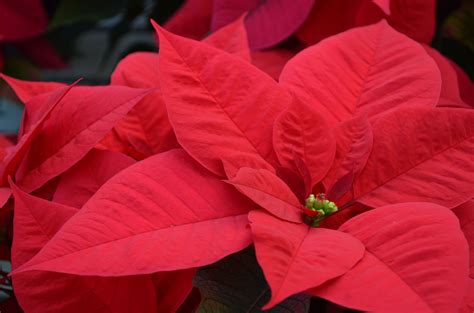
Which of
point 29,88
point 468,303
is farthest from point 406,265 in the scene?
point 29,88

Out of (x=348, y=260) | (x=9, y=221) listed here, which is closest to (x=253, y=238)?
(x=348, y=260)

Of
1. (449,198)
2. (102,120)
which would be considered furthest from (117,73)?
(449,198)

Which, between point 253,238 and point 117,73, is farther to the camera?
point 117,73

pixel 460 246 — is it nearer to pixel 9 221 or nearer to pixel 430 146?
pixel 430 146

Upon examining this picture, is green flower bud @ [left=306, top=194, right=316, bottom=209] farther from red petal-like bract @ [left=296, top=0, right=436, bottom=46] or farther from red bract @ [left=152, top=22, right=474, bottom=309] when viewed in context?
red petal-like bract @ [left=296, top=0, right=436, bottom=46]

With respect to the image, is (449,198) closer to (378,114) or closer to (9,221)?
(378,114)

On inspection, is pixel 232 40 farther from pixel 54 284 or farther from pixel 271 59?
pixel 54 284

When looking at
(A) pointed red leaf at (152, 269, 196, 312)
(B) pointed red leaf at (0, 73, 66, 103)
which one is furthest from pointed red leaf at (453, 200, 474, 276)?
(B) pointed red leaf at (0, 73, 66, 103)

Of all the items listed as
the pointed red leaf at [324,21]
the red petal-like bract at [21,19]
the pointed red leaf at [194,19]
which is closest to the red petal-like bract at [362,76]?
the pointed red leaf at [324,21]

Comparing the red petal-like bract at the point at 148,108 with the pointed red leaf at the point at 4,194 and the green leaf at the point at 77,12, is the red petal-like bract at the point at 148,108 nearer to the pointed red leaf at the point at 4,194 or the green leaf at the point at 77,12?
the pointed red leaf at the point at 4,194
